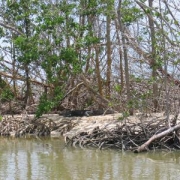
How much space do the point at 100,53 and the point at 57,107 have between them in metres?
2.30

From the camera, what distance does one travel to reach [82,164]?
11.0 meters

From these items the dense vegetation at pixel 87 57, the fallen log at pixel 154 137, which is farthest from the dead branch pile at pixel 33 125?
the fallen log at pixel 154 137

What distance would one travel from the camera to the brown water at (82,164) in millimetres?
9828

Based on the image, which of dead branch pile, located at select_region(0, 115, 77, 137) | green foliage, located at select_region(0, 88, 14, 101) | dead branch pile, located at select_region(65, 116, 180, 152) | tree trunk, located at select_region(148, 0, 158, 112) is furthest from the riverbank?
green foliage, located at select_region(0, 88, 14, 101)

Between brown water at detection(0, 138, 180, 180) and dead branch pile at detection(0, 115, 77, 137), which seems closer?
brown water at detection(0, 138, 180, 180)

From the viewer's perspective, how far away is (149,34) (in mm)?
15164

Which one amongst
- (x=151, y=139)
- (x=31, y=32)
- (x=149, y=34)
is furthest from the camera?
(x=31, y=32)

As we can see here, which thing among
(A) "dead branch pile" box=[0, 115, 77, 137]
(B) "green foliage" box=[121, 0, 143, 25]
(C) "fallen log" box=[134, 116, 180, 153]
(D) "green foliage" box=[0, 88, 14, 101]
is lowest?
(C) "fallen log" box=[134, 116, 180, 153]

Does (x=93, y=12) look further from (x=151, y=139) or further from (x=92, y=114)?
(x=151, y=139)

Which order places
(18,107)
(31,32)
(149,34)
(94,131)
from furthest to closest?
(18,107)
(31,32)
(149,34)
(94,131)

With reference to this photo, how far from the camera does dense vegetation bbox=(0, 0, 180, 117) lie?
1353cm

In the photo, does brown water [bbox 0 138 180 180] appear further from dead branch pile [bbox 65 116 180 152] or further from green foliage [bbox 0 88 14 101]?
green foliage [bbox 0 88 14 101]

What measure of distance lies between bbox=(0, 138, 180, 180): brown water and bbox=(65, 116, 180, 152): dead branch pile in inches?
13.1

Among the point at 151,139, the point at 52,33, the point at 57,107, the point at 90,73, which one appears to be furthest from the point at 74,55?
the point at 151,139
